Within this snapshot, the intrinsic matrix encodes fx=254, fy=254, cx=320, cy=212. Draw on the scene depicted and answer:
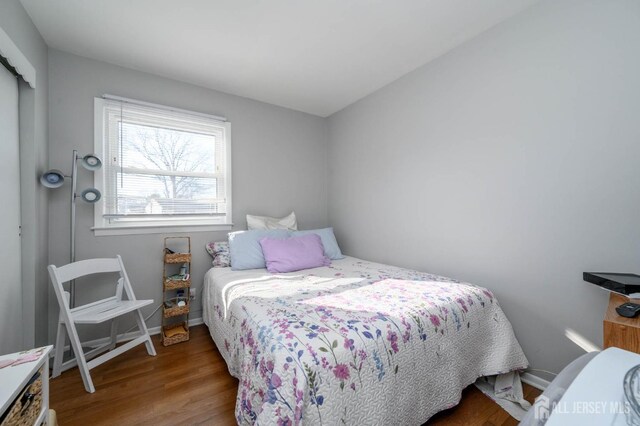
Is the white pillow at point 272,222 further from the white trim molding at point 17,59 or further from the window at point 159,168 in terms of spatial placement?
the white trim molding at point 17,59

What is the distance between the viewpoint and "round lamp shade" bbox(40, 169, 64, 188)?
1.80m

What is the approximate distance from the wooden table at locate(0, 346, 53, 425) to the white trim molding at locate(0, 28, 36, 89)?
5.08 feet

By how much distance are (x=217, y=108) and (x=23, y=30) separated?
1.35 m

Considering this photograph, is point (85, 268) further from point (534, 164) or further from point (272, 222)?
point (534, 164)

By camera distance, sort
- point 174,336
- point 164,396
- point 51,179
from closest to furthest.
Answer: point 164,396 < point 51,179 < point 174,336

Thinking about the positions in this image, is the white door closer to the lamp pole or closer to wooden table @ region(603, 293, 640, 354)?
the lamp pole

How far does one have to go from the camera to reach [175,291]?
2479mm

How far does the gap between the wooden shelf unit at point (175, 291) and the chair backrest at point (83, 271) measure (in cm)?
31

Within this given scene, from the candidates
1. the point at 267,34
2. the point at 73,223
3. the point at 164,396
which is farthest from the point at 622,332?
the point at 73,223

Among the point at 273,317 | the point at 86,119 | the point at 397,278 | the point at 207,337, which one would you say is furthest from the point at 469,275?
the point at 86,119

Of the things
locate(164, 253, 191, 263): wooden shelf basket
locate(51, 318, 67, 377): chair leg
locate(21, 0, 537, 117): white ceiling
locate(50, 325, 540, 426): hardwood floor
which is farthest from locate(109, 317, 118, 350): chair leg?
locate(21, 0, 537, 117): white ceiling

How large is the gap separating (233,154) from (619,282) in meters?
2.98

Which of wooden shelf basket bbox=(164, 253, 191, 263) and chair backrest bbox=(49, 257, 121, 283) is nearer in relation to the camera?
chair backrest bbox=(49, 257, 121, 283)

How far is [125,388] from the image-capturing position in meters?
1.65
